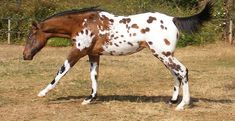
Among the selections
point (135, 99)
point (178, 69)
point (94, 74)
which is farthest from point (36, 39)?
point (178, 69)

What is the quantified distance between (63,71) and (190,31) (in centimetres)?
239

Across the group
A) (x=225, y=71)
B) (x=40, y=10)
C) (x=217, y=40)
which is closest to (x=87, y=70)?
(x=225, y=71)

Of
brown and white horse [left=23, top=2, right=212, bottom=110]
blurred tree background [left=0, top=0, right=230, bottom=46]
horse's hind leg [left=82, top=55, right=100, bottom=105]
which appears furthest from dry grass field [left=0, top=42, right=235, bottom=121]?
blurred tree background [left=0, top=0, right=230, bottom=46]

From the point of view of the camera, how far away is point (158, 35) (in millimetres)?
8461

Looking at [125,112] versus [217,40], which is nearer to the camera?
[125,112]

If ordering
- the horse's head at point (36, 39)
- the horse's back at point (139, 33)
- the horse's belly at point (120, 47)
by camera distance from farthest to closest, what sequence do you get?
the horse's head at point (36, 39) → the horse's belly at point (120, 47) → the horse's back at point (139, 33)

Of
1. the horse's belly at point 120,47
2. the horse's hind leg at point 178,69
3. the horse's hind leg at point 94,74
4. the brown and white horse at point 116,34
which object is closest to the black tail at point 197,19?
the brown and white horse at point 116,34

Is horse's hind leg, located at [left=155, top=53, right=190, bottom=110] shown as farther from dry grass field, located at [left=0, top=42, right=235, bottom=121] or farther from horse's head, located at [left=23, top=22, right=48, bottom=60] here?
horse's head, located at [left=23, top=22, right=48, bottom=60]

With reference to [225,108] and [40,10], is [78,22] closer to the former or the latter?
[225,108]

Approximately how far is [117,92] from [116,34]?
7.04 feet

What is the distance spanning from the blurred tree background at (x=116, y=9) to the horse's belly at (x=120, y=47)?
12.5 m

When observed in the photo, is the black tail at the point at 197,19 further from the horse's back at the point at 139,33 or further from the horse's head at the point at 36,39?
the horse's head at the point at 36,39

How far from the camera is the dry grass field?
8.13 metres

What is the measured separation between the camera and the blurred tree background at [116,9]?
914 inches
